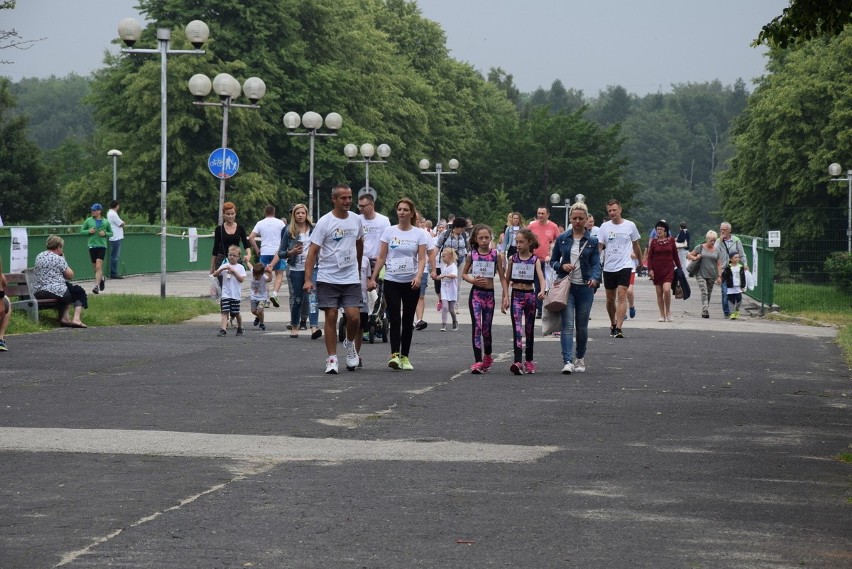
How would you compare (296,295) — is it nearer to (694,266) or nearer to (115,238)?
(694,266)

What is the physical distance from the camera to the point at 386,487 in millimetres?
8219

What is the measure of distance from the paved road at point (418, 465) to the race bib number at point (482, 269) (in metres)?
0.98

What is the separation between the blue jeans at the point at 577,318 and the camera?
15922 millimetres

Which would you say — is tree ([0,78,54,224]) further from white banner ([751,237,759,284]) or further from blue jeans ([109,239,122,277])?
white banner ([751,237,759,284])

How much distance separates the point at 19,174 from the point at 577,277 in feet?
262

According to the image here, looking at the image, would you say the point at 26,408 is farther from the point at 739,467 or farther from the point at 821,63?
the point at 821,63

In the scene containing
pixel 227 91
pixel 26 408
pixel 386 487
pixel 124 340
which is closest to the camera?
pixel 386 487

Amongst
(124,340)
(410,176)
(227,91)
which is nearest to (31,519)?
(124,340)

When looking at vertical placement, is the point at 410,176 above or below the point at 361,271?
above

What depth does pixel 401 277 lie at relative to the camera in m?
16.0

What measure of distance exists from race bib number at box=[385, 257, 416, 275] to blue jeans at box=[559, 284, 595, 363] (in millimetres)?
1609

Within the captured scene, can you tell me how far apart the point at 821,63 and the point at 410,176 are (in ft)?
80.8

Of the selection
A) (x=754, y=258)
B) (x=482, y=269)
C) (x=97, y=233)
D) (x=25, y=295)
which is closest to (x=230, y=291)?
(x=25, y=295)

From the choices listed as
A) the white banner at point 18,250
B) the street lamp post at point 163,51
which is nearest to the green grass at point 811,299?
the street lamp post at point 163,51
